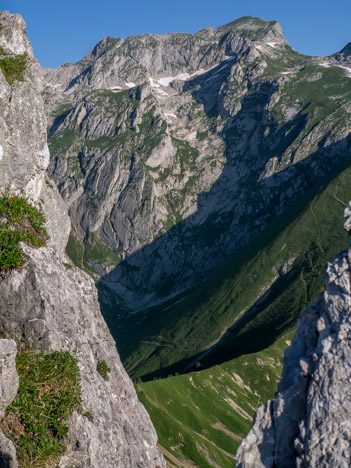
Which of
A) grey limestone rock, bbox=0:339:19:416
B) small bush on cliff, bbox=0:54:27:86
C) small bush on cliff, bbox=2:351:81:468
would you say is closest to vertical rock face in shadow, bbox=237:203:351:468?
grey limestone rock, bbox=0:339:19:416

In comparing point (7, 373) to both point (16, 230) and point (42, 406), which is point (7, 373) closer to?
point (42, 406)

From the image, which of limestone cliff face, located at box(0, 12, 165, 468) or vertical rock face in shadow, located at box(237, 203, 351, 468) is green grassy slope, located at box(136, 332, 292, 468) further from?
vertical rock face in shadow, located at box(237, 203, 351, 468)

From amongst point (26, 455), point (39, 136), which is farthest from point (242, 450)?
point (39, 136)

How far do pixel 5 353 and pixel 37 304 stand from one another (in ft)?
24.9

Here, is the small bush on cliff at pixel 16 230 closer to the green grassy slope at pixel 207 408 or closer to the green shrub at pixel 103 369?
the green shrub at pixel 103 369

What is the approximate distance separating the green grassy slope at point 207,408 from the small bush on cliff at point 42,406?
299 feet

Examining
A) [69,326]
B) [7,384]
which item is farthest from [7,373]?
[69,326]

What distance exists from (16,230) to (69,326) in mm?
6395

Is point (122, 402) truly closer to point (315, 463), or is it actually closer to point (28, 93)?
point (315, 463)

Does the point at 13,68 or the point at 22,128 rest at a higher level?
the point at 13,68

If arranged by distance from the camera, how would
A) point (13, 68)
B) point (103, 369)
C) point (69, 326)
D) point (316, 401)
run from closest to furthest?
→ point (316, 401)
point (69, 326)
point (103, 369)
point (13, 68)

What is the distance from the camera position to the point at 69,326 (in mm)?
28516

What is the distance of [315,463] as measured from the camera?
14.9 metres

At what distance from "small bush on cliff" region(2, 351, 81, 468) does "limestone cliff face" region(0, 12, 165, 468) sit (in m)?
1.04
